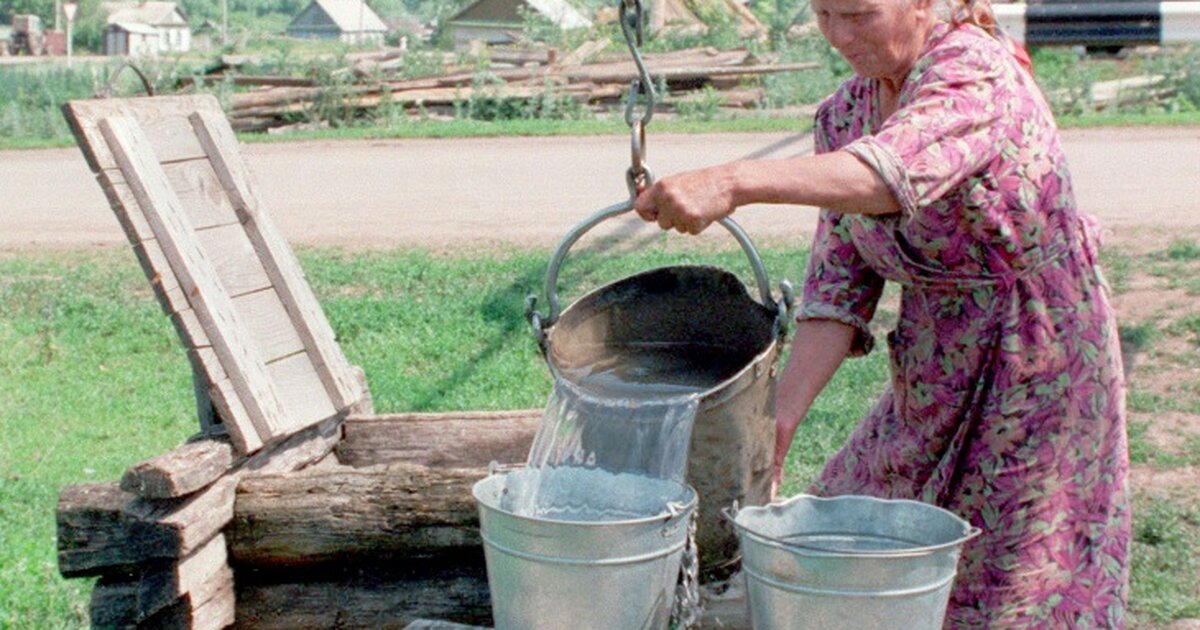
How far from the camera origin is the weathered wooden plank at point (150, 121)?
152 inches

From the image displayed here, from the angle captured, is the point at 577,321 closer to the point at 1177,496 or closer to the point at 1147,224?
the point at 1177,496

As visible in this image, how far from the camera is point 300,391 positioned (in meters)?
4.11

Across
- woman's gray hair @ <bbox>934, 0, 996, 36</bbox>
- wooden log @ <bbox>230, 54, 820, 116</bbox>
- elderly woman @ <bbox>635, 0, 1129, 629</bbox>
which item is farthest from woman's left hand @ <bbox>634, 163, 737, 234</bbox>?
wooden log @ <bbox>230, 54, 820, 116</bbox>

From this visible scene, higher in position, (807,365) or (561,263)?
(561,263)

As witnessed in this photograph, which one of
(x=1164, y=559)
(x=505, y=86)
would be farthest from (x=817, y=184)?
(x=505, y=86)

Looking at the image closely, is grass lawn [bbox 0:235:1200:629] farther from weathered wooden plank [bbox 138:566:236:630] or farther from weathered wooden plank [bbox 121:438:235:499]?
weathered wooden plank [bbox 121:438:235:499]

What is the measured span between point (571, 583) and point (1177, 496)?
397 cm

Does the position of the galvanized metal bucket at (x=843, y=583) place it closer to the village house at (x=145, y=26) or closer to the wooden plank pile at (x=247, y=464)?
the wooden plank pile at (x=247, y=464)

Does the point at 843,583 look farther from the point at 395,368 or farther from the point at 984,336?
the point at 395,368

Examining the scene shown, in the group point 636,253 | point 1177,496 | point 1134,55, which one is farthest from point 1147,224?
point 1134,55

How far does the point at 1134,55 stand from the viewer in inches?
827

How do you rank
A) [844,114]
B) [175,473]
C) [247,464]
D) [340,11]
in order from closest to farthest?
[844,114]
[175,473]
[247,464]
[340,11]

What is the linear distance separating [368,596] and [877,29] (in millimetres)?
1821

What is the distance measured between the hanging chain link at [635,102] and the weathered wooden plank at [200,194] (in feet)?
5.86
